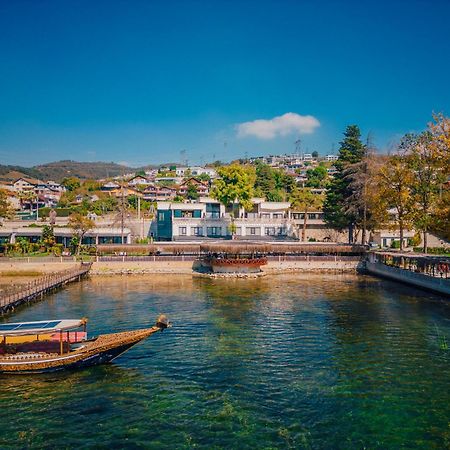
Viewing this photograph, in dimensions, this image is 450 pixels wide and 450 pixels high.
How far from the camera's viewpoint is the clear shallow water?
17.9 meters

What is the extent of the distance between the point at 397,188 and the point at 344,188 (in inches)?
Result: 641

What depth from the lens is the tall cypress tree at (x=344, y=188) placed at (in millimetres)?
79188

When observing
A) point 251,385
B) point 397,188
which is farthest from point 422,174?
point 251,385

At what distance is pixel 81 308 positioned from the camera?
4100 cm

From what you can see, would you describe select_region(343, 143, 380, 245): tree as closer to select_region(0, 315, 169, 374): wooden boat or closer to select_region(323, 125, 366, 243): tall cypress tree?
select_region(323, 125, 366, 243): tall cypress tree

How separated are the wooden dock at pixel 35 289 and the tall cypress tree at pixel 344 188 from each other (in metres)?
43.8

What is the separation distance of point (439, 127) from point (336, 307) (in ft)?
76.4

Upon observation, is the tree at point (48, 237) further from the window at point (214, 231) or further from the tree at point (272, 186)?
the tree at point (272, 186)

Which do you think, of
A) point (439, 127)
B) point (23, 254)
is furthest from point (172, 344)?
point (23, 254)

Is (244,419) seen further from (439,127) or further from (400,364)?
(439,127)

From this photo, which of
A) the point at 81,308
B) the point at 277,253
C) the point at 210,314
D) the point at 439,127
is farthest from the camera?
the point at 277,253

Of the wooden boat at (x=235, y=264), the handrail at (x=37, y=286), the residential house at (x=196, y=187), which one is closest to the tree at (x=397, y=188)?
the wooden boat at (x=235, y=264)

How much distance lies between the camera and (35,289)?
4619 centimetres

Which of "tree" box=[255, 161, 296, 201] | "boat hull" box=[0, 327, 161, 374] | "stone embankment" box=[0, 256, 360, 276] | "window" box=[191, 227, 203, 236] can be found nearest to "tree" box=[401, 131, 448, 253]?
"stone embankment" box=[0, 256, 360, 276]
